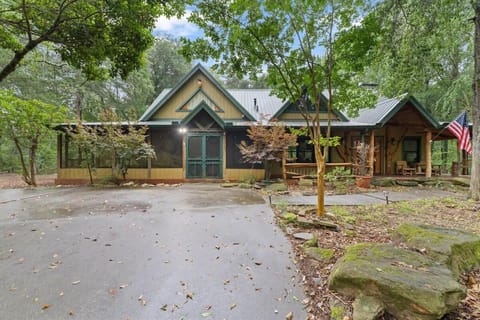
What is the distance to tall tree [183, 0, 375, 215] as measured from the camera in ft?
14.8

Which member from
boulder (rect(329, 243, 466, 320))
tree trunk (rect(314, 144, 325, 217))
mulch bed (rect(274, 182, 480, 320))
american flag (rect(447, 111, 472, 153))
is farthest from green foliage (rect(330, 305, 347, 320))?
american flag (rect(447, 111, 472, 153))

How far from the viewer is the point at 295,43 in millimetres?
4992

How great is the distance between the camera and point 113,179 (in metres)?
9.97

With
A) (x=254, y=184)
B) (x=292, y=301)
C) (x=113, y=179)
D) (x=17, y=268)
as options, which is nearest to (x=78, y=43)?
(x=17, y=268)

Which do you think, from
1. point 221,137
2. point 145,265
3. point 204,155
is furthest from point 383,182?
point 145,265

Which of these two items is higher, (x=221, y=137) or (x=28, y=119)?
(x=28, y=119)

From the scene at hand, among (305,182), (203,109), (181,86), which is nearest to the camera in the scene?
(305,182)

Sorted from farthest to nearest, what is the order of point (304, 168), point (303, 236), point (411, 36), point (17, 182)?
point (17, 182) < point (304, 168) < point (411, 36) < point (303, 236)

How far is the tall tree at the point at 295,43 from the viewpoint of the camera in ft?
14.8

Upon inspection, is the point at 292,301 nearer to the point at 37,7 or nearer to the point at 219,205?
the point at 219,205

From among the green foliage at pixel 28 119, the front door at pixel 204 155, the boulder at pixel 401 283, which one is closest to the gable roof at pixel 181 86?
the front door at pixel 204 155

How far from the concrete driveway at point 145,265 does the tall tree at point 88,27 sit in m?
3.35

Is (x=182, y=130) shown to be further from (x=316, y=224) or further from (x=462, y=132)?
(x=462, y=132)

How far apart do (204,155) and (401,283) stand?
9.55m
